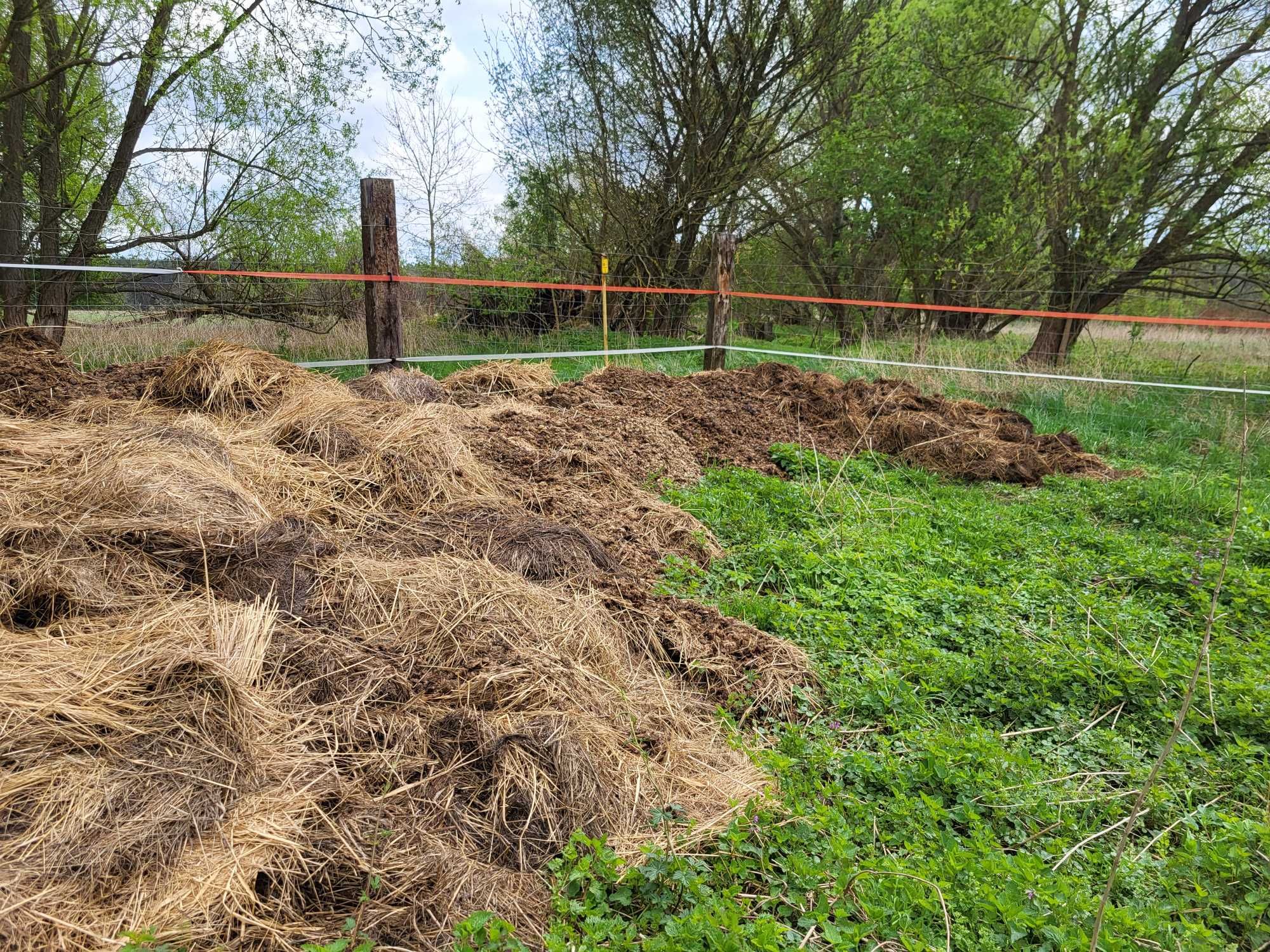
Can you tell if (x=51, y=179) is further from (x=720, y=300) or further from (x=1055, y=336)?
(x=1055, y=336)

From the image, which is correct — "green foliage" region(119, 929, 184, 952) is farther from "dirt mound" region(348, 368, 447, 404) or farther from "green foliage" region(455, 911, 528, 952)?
"dirt mound" region(348, 368, 447, 404)

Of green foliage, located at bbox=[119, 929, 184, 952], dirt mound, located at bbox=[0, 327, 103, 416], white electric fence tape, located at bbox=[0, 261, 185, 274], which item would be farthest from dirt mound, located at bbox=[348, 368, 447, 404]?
green foliage, located at bbox=[119, 929, 184, 952]

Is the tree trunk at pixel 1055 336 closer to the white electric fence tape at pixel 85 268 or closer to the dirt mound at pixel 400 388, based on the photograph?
the dirt mound at pixel 400 388

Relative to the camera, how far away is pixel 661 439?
525 cm

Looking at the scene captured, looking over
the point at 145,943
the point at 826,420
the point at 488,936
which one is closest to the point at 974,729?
the point at 488,936

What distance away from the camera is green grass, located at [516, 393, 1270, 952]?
1.79 metres

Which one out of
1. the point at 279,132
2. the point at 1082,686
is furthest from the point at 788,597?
the point at 279,132

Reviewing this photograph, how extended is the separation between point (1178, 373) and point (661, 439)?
8313 millimetres

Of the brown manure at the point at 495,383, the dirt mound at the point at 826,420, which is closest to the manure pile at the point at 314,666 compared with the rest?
the brown manure at the point at 495,383

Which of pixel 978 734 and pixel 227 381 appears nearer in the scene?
pixel 978 734

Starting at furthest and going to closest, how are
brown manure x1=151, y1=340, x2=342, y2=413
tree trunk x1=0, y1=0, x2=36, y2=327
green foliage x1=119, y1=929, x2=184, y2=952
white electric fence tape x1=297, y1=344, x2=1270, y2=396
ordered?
tree trunk x1=0, y1=0, x2=36, y2=327
white electric fence tape x1=297, y1=344, x2=1270, y2=396
brown manure x1=151, y1=340, x2=342, y2=413
green foliage x1=119, y1=929, x2=184, y2=952

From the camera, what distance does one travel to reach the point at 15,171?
803 cm

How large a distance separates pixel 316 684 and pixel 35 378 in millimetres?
3231

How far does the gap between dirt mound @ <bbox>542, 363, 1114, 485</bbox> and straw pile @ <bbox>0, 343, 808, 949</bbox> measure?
1915 mm
